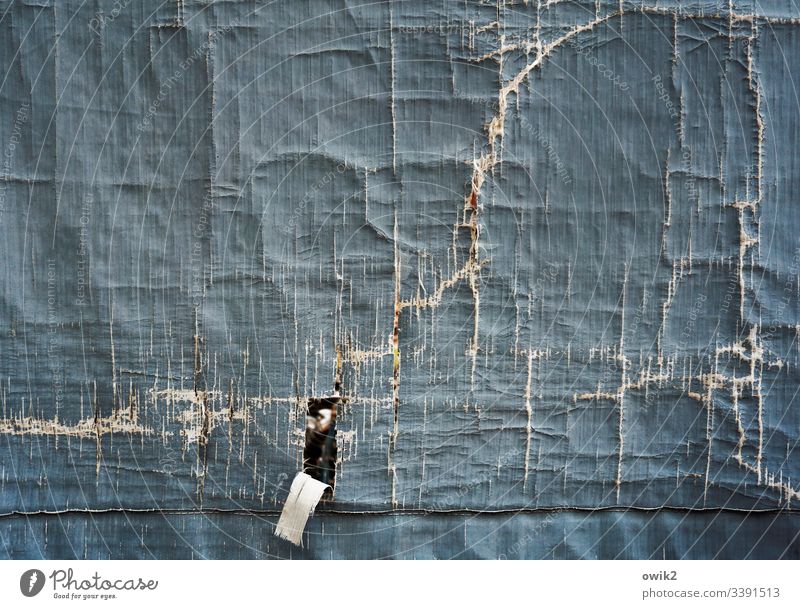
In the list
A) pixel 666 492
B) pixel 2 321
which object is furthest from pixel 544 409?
pixel 2 321

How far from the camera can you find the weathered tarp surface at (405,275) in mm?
803

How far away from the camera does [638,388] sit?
0.84 metres

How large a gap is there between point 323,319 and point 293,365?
0.22ft

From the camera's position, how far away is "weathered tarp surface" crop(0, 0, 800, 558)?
0.80 m
